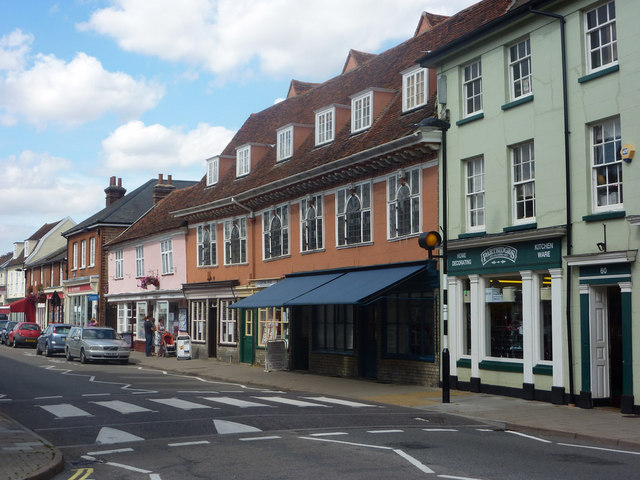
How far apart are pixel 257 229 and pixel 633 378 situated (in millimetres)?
18261

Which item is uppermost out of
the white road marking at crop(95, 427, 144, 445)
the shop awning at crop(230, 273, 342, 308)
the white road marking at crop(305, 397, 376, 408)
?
the shop awning at crop(230, 273, 342, 308)

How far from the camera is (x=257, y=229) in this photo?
31125 mm

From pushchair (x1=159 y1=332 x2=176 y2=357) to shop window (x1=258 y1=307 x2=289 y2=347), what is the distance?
7.72 metres

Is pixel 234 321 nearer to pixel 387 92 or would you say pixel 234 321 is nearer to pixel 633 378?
pixel 387 92

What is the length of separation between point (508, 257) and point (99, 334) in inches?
827


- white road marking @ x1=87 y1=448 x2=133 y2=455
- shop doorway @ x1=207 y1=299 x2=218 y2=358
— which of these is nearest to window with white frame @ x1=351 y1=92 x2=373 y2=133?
shop doorway @ x1=207 y1=299 x2=218 y2=358

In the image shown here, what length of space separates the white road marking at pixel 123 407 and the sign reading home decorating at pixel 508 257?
28.1ft

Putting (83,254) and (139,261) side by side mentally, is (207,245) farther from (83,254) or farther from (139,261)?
(83,254)

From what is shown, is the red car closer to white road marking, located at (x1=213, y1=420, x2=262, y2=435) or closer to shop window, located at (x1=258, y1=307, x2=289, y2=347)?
shop window, located at (x1=258, y1=307, x2=289, y2=347)

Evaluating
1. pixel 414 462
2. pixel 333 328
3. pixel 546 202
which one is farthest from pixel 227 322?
pixel 414 462

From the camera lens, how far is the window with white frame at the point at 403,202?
2192 cm

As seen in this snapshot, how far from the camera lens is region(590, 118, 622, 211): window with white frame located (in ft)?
52.4

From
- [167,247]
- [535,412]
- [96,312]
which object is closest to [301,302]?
[535,412]

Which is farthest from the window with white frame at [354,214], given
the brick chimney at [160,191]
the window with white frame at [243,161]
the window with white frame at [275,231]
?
the brick chimney at [160,191]
